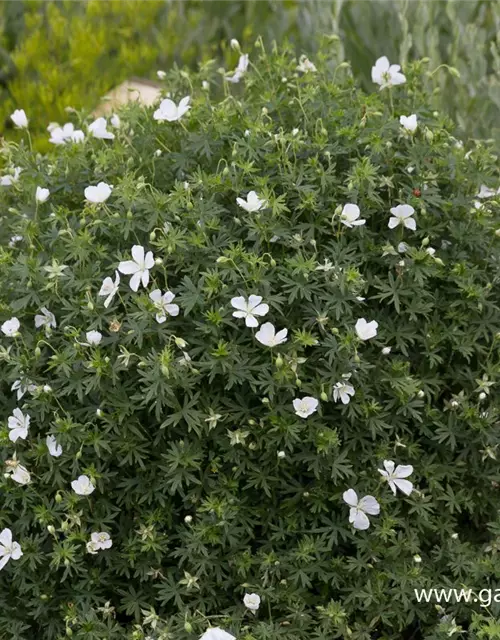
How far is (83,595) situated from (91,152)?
4.41 feet

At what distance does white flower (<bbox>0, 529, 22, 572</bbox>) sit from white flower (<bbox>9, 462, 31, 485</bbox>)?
0.13 m

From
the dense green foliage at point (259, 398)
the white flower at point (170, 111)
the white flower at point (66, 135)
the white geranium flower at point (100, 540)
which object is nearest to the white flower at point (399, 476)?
the dense green foliage at point (259, 398)

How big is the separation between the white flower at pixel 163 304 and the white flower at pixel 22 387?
1.36 ft

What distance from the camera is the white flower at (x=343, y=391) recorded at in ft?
7.57

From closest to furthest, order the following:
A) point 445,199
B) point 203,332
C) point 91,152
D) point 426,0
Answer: point 203,332 → point 445,199 → point 91,152 → point 426,0

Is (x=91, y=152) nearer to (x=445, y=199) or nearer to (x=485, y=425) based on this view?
(x=445, y=199)

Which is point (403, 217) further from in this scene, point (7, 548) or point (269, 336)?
point (7, 548)

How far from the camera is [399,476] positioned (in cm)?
236

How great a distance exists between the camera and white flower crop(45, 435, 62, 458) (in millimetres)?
2318

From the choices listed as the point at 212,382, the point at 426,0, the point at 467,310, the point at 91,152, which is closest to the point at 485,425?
the point at 467,310

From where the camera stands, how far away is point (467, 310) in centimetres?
257

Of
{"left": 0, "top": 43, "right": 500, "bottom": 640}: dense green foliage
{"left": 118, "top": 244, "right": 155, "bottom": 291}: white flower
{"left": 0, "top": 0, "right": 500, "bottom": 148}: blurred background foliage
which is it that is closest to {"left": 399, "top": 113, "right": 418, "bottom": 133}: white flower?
{"left": 0, "top": 43, "right": 500, "bottom": 640}: dense green foliage

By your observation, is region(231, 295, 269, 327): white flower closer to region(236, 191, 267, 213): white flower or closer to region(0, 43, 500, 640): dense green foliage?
region(0, 43, 500, 640): dense green foliage

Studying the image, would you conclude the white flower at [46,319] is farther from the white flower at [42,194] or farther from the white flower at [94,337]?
the white flower at [42,194]
